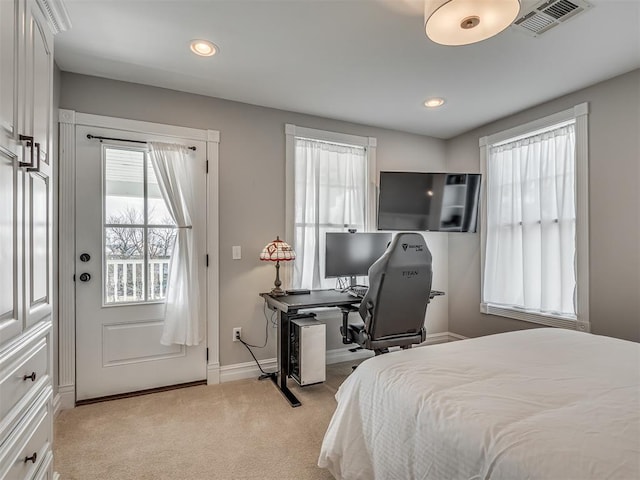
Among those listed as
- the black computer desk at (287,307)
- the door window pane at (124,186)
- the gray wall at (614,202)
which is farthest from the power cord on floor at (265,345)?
the gray wall at (614,202)

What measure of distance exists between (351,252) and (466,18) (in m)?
2.14

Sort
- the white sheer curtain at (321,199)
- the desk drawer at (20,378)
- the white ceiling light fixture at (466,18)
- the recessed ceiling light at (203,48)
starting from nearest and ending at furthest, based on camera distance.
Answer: the desk drawer at (20,378)
the white ceiling light fixture at (466,18)
the recessed ceiling light at (203,48)
the white sheer curtain at (321,199)

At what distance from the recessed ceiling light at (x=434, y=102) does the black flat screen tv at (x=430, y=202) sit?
0.70 m

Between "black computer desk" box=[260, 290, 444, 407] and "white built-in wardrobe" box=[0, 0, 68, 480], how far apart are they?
4.89ft

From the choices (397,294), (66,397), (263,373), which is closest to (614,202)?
(397,294)

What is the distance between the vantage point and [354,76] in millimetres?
2621

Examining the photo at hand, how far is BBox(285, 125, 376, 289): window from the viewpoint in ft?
10.9

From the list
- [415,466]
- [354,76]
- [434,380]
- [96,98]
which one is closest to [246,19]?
[354,76]

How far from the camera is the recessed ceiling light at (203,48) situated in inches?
85.3

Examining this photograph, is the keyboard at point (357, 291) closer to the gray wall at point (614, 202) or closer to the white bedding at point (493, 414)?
the white bedding at point (493, 414)

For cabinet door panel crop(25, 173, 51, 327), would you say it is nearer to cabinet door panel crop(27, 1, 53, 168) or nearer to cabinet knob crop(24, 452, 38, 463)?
cabinet door panel crop(27, 1, 53, 168)

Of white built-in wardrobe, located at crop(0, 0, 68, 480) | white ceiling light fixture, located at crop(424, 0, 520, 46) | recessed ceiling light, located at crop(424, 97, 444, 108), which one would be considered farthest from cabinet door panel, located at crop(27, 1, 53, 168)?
recessed ceiling light, located at crop(424, 97, 444, 108)

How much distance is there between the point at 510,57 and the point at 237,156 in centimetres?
225

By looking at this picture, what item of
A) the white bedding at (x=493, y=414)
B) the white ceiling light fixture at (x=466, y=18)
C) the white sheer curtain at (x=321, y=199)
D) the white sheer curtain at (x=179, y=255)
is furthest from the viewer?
the white sheer curtain at (x=321, y=199)
